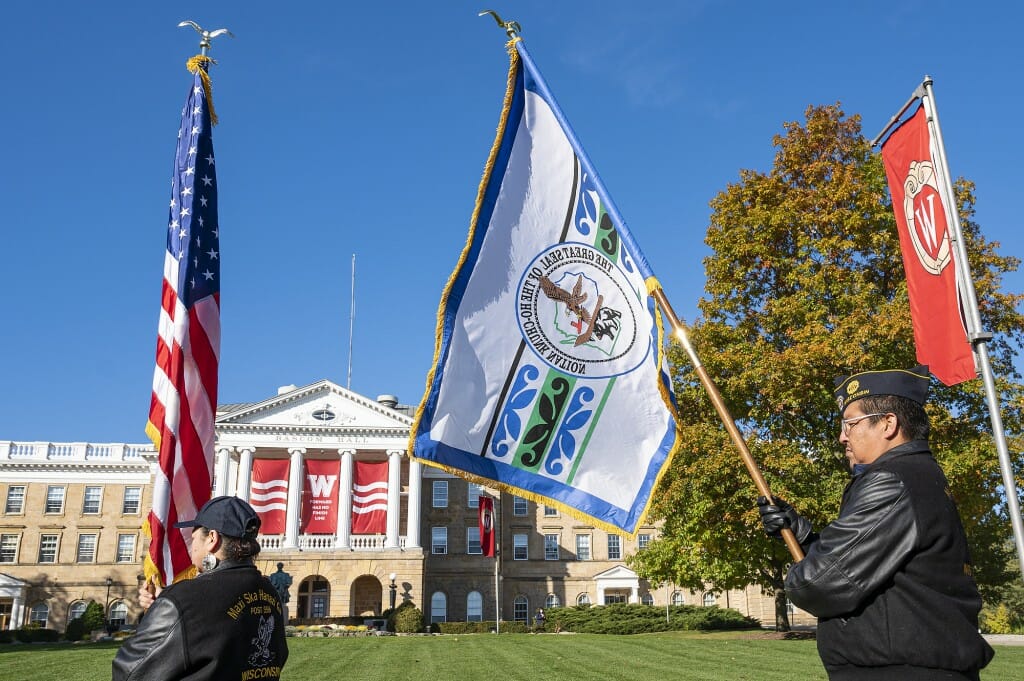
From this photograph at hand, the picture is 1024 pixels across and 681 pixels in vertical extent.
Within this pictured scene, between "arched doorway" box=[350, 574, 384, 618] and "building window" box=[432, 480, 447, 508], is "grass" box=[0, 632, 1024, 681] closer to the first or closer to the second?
"arched doorway" box=[350, 574, 384, 618]

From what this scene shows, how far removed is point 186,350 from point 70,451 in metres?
63.1

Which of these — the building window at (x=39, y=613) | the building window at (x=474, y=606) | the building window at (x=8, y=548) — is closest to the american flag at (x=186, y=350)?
the building window at (x=474, y=606)

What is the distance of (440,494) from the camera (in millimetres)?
62156

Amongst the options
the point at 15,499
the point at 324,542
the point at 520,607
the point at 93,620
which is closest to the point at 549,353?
the point at 324,542

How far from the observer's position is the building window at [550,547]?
61594mm

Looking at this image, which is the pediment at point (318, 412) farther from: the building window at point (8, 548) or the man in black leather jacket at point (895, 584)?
the man in black leather jacket at point (895, 584)

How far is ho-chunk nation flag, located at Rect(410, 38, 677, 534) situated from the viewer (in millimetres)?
5762

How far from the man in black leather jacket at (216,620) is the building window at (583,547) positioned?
59333 mm

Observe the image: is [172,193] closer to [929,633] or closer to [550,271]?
[550,271]

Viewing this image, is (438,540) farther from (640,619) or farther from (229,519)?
(229,519)

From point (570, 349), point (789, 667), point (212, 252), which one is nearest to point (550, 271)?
point (570, 349)

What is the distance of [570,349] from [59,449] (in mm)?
66561

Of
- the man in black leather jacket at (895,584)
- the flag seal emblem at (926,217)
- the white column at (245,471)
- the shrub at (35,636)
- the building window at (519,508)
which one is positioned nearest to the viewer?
the man in black leather jacket at (895,584)

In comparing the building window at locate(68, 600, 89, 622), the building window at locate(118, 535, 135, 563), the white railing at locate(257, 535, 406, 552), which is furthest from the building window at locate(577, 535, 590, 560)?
the building window at locate(68, 600, 89, 622)
